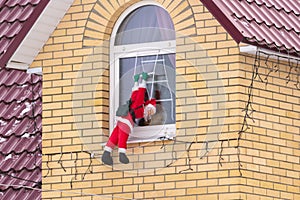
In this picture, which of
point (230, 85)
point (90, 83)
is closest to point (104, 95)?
point (90, 83)

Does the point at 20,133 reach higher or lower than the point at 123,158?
higher

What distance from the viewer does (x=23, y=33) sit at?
1543cm

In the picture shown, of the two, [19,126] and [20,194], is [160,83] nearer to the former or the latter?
[20,194]

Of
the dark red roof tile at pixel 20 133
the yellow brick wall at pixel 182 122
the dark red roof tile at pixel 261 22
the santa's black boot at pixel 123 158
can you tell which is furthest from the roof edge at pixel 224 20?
the dark red roof tile at pixel 20 133

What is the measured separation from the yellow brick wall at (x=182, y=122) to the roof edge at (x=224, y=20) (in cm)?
13

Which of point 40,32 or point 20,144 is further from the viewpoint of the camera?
point 20,144

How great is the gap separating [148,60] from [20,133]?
2.19 m

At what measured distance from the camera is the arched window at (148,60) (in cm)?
1495

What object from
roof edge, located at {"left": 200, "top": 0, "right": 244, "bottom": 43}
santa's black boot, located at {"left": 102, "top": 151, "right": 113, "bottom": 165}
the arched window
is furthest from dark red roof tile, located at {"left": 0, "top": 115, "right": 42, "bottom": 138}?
roof edge, located at {"left": 200, "top": 0, "right": 244, "bottom": 43}

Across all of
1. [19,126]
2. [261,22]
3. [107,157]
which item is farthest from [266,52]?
[19,126]

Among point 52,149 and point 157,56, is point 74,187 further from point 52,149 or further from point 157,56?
point 157,56

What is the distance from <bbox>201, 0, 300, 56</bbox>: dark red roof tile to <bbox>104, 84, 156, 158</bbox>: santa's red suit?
112 centimetres

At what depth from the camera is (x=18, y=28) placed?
16.7m

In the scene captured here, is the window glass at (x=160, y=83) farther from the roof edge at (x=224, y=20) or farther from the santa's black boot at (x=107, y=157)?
the roof edge at (x=224, y=20)
